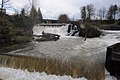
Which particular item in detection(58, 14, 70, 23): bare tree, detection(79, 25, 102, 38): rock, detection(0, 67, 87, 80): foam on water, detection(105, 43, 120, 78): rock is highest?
detection(58, 14, 70, 23): bare tree

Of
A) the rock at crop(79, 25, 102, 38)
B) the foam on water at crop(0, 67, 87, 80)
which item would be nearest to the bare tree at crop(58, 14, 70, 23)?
the rock at crop(79, 25, 102, 38)

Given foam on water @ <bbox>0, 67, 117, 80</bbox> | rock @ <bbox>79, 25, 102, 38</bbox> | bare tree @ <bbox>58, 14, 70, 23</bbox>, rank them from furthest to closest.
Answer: bare tree @ <bbox>58, 14, 70, 23</bbox> → rock @ <bbox>79, 25, 102, 38</bbox> → foam on water @ <bbox>0, 67, 117, 80</bbox>

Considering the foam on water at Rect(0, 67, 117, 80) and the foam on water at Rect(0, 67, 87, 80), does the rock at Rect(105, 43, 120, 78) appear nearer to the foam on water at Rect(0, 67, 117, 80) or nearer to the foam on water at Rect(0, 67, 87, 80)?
the foam on water at Rect(0, 67, 117, 80)

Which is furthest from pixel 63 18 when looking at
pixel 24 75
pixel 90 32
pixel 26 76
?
pixel 26 76

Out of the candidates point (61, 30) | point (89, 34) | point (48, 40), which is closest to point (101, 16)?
point (61, 30)

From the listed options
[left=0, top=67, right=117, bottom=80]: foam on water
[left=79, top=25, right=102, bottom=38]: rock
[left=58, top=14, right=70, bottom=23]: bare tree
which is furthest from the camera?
[left=58, top=14, right=70, bottom=23]: bare tree

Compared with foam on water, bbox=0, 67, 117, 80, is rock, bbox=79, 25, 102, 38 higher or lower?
higher

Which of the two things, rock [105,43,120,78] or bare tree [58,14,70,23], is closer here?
rock [105,43,120,78]

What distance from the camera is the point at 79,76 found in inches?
424

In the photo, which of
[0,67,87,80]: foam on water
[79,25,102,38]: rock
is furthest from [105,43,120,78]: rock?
[79,25,102,38]: rock

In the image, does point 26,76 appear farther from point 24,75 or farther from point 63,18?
point 63,18

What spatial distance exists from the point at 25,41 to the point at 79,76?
40.6ft

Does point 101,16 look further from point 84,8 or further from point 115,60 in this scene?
point 115,60

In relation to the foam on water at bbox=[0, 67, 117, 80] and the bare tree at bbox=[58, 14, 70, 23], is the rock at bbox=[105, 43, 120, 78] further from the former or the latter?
the bare tree at bbox=[58, 14, 70, 23]
